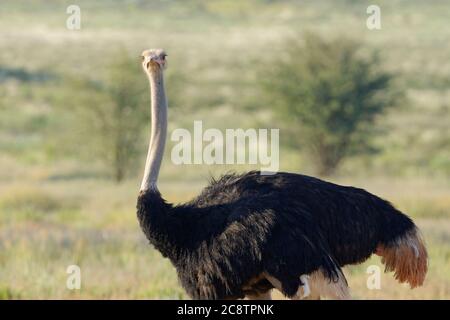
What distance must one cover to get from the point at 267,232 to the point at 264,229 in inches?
0.9

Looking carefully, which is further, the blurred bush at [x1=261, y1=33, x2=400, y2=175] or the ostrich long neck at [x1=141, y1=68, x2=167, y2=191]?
the blurred bush at [x1=261, y1=33, x2=400, y2=175]

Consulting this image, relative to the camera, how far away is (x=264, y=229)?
265 inches

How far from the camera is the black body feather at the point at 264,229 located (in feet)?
22.1

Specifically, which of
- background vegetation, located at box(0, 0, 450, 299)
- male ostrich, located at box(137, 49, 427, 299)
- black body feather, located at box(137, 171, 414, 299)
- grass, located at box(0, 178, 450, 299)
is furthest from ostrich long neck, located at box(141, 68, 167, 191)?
grass, located at box(0, 178, 450, 299)

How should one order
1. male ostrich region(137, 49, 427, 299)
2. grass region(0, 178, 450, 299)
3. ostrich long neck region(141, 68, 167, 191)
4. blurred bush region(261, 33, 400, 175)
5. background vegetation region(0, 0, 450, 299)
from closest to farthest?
male ostrich region(137, 49, 427, 299)
ostrich long neck region(141, 68, 167, 191)
grass region(0, 178, 450, 299)
background vegetation region(0, 0, 450, 299)
blurred bush region(261, 33, 400, 175)

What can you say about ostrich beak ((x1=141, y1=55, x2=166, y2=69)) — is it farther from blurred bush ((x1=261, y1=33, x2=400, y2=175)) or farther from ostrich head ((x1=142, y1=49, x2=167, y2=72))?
blurred bush ((x1=261, y1=33, x2=400, y2=175))

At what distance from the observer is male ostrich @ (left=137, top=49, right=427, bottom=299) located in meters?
6.70

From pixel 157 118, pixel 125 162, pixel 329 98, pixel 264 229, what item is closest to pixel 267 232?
pixel 264 229

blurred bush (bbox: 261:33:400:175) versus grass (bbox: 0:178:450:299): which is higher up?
blurred bush (bbox: 261:33:400:175)

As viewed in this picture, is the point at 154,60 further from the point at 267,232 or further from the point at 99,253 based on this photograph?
the point at 99,253

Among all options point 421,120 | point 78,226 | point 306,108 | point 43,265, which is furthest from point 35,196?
point 421,120

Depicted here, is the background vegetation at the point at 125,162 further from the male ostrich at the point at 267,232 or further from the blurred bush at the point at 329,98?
the male ostrich at the point at 267,232

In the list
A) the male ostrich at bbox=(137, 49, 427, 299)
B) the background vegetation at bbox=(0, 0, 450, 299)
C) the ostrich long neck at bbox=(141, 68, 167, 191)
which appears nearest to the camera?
the male ostrich at bbox=(137, 49, 427, 299)

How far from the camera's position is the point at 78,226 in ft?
47.5
